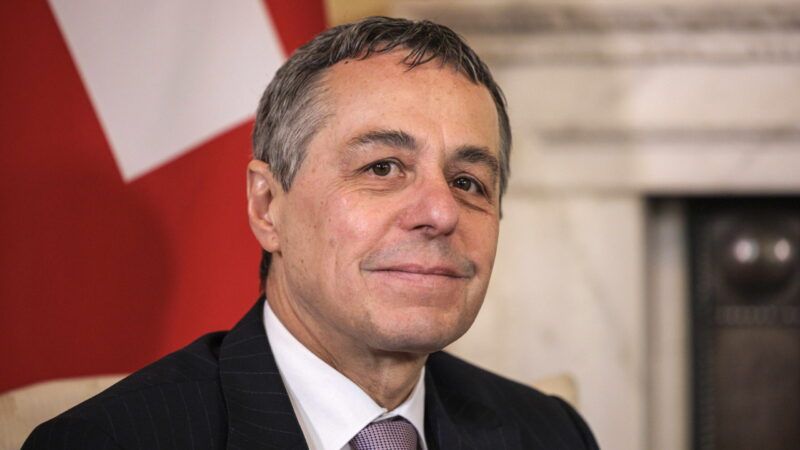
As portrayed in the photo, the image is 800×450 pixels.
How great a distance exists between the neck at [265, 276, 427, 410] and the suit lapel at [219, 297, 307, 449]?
0.06 meters

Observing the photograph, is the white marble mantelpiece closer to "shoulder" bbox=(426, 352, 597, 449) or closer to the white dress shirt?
"shoulder" bbox=(426, 352, 597, 449)

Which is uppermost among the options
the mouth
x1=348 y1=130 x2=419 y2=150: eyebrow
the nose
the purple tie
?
x1=348 y1=130 x2=419 y2=150: eyebrow

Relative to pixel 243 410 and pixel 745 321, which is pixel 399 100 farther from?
pixel 745 321

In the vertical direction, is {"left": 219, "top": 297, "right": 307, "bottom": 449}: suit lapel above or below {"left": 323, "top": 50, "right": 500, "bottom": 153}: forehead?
below

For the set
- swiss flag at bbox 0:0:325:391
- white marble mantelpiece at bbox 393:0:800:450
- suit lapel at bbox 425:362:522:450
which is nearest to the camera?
suit lapel at bbox 425:362:522:450

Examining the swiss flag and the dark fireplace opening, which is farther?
the dark fireplace opening

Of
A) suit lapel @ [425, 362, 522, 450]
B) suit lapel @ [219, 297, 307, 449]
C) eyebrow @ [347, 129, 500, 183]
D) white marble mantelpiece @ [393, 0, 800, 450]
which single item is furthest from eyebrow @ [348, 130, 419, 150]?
white marble mantelpiece @ [393, 0, 800, 450]

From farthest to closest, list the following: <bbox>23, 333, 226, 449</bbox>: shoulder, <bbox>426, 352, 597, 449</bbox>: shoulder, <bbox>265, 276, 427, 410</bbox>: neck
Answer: <bbox>426, 352, 597, 449</bbox>: shoulder < <bbox>265, 276, 427, 410</bbox>: neck < <bbox>23, 333, 226, 449</bbox>: shoulder

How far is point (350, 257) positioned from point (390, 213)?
0.08 m

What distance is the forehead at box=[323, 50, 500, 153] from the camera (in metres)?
1.46

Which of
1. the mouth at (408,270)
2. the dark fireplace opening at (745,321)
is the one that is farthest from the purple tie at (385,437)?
the dark fireplace opening at (745,321)

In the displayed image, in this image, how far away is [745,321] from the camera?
2871mm

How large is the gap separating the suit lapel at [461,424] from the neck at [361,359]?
11cm

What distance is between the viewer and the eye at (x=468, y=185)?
1548 millimetres
